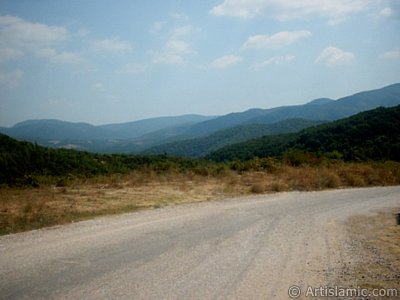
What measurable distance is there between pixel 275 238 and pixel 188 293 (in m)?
3.57

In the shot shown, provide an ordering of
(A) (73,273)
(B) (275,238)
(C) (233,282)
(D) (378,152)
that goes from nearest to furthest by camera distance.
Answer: (C) (233,282) < (A) (73,273) < (B) (275,238) < (D) (378,152)

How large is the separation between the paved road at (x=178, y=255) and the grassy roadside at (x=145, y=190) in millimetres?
1456

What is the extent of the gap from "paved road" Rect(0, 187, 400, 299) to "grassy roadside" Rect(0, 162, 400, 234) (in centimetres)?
146

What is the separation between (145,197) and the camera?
14.5m

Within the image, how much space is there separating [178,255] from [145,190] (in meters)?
9.52

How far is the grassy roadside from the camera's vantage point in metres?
11.2

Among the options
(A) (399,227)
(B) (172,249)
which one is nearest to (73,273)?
(B) (172,249)

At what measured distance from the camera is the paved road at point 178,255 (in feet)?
18.2

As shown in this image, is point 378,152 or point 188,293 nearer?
point 188,293

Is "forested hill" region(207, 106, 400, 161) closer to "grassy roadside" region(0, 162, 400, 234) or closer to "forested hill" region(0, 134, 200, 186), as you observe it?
"forested hill" region(0, 134, 200, 186)

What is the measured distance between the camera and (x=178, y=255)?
282 inches

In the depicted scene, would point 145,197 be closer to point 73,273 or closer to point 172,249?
point 172,249

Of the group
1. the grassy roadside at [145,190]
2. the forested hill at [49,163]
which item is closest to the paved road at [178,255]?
the grassy roadside at [145,190]

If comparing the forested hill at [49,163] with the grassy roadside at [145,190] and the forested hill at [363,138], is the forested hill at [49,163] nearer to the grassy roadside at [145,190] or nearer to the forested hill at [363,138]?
the grassy roadside at [145,190]
